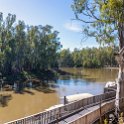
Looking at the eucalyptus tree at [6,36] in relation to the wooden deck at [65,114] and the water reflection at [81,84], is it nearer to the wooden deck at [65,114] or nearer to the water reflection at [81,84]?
the water reflection at [81,84]

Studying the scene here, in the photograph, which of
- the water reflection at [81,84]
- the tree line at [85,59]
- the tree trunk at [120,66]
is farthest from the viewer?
the tree line at [85,59]

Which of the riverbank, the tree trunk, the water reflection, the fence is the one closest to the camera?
the fence

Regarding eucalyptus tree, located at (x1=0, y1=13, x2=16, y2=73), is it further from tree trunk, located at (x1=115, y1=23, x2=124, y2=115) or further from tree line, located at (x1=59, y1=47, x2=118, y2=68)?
tree line, located at (x1=59, y1=47, x2=118, y2=68)

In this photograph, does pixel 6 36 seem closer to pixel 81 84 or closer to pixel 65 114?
pixel 81 84

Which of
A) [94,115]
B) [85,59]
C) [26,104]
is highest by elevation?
[85,59]

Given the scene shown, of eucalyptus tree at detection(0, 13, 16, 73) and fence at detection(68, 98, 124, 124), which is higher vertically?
eucalyptus tree at detection(0, 13, 16, 73)

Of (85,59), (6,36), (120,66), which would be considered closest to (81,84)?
(6,36)

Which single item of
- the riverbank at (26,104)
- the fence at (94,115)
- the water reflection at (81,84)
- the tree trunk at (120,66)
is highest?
the tree trunk at (120,66)

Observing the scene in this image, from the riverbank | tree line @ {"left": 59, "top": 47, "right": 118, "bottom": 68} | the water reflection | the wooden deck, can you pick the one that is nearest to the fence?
the wooden deck

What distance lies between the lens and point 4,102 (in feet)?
94.2

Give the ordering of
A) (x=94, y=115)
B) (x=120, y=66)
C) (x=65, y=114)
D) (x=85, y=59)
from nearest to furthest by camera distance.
A: (x=94, y=115), (x=65, y=114), (x=120, y=66), (x=85, y=59)

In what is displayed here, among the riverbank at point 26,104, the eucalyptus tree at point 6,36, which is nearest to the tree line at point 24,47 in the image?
the eucalyptus tree at point 6,36

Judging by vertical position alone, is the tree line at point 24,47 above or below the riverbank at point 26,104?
above

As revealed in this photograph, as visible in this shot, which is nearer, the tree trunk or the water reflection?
the tree trunk
